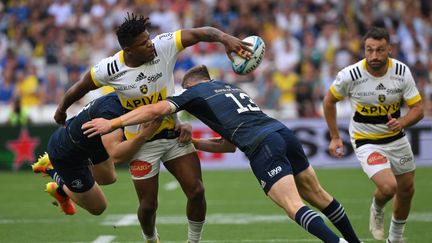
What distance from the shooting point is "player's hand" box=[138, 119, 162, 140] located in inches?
285

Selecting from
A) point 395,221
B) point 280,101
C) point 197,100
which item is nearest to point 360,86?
point 395,221

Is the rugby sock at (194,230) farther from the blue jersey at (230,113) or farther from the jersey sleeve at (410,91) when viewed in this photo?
the jersey sleeve at (410,91)

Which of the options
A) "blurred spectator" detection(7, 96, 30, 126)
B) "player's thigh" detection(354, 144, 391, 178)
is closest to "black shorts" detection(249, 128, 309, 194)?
"player's thigh" detection(354, 144, 391, 178)

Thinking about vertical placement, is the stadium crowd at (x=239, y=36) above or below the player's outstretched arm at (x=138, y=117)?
below

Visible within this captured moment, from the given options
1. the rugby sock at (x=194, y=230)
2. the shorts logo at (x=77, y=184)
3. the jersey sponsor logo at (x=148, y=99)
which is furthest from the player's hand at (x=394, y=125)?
the shorts logo at (x=77, y=184)

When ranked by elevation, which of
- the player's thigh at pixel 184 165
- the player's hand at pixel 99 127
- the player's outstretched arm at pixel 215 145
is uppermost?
Result: the player's hand at pixel 99 127

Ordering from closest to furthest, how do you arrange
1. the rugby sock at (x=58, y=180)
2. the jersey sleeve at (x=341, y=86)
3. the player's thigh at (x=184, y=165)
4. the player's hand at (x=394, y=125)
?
the player's thigh at (x=184, y=165), the player's hand at (x=394, y=125), the jersey sleeve at (x=341, y=86), the rugby sock at (x=58, y=180)

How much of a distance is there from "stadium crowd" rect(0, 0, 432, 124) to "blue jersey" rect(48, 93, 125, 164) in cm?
944

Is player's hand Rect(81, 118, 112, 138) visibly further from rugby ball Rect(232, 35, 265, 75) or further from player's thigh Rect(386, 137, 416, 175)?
player's thigh Rect(386, 137, 416, 175)

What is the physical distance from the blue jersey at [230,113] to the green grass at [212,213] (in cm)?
223

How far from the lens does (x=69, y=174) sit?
8680 mm

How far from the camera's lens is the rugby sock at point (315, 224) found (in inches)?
247

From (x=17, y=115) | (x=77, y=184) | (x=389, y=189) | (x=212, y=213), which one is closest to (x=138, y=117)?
(x=77, y=184)

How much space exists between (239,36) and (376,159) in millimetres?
11401
